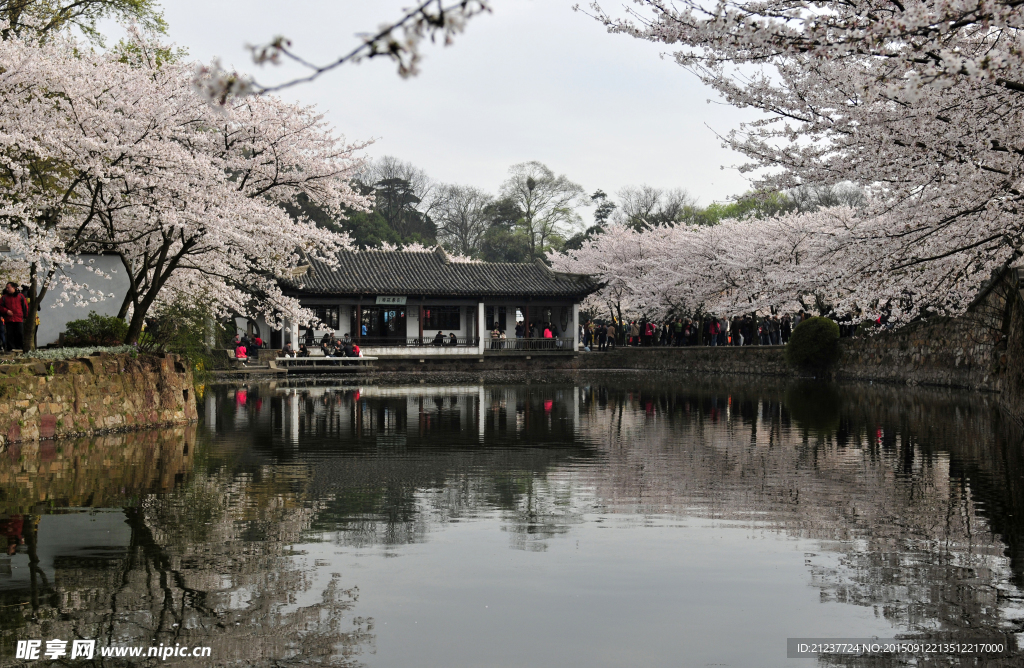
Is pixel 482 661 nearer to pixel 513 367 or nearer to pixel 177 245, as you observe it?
pixel 177 245

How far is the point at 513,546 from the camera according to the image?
21.8 feet

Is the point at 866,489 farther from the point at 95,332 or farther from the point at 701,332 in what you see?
the point at 701,332

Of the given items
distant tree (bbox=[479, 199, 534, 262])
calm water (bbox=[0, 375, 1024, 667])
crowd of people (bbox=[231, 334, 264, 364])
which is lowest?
calm water (bbox=[0, 375, 1024, 667])

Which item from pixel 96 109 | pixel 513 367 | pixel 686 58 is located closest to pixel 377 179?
pixel 513 367

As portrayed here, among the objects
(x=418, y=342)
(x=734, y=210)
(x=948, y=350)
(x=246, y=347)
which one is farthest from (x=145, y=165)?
(x=734, y=210)

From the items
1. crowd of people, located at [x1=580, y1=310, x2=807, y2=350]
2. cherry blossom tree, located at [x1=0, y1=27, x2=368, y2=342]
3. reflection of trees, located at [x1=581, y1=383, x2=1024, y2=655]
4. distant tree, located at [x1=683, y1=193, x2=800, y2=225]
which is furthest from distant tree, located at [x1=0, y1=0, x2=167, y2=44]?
distant tree, located at [x1=683, y1=193, x2=800, y2=225]

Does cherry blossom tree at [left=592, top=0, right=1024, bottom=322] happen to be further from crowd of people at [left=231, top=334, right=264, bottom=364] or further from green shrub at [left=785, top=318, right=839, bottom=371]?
crowd of people at [left=231, top=334, right=264, bottom=364]

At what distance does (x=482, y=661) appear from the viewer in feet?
14.2

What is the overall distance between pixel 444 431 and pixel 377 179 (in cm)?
6695

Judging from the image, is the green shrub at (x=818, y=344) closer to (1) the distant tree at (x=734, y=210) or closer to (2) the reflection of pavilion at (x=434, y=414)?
(2) the reflection of pavilion at (x=434, y=414)

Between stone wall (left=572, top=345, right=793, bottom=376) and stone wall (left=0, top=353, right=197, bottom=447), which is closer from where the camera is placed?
stone wall (left=0, top=353, right=197, bottom=447)

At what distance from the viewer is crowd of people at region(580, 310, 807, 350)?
41.5m

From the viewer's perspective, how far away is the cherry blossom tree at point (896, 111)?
5.88 metres

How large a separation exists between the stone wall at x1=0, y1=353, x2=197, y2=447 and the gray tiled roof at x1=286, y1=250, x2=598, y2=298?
89.6ft
